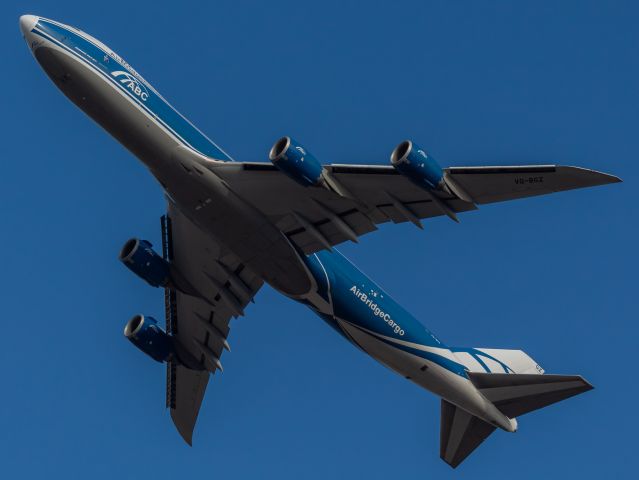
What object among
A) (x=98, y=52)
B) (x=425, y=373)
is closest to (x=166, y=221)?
(x=98, y=52)

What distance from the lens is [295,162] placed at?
33281mm

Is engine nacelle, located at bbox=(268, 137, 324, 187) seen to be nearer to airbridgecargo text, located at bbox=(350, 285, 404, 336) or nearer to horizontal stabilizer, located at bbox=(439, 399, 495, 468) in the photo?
airbridgecargo text, located at bbox=(350, 285, 404, 336)

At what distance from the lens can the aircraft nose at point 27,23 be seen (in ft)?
112

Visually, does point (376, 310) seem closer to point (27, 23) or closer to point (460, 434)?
Result: point (460, 434)

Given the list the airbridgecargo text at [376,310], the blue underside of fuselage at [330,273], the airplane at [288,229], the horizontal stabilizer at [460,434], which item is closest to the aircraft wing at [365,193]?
the airplane at [288,229]

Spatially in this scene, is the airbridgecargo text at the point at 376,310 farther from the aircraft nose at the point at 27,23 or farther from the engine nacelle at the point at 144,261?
the aircraft nose at the point at 27,23

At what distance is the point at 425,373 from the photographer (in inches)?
1615

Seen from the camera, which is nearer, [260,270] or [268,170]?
[268,170]

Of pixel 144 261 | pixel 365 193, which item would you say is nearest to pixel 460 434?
pixel 365 193

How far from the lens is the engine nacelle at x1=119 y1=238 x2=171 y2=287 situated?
40.1 metres

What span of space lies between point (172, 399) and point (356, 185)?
1739 cm

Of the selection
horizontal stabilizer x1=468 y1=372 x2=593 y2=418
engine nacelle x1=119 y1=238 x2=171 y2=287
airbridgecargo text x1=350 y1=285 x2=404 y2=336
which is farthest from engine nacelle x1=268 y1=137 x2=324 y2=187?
horizontal stabilizer x1=468 y1=372 x2=593 y2=418

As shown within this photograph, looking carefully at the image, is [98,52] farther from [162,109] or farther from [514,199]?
[514,199]

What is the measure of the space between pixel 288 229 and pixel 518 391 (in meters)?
12.2
